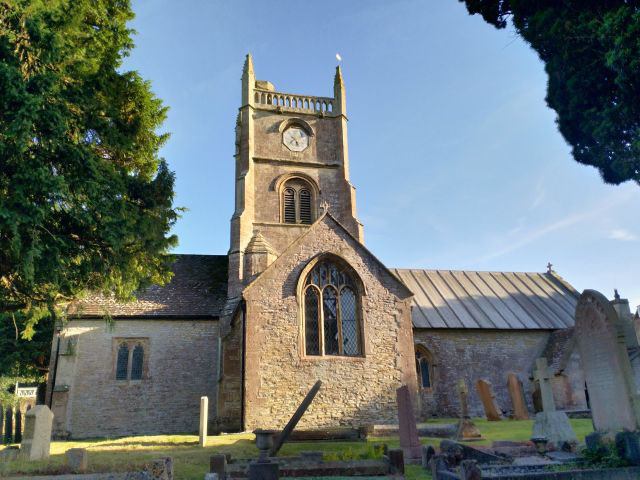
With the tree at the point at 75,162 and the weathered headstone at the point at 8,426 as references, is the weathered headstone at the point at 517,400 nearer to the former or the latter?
the tree at the point at 75,162

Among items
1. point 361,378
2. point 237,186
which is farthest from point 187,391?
point 237,186

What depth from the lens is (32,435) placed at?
11.4 m

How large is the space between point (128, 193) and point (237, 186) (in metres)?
11.7

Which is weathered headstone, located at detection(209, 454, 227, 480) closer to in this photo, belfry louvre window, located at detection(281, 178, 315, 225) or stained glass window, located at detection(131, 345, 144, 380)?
stained glass window, located at detection(131, 345, 144, 380)

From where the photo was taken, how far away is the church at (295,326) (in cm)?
1577

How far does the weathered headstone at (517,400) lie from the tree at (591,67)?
33.9ft

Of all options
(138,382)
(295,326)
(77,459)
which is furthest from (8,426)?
(77,459)

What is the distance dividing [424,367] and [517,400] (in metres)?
4.05

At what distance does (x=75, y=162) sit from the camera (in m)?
10.9

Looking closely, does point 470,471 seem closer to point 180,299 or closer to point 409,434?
point 409,434

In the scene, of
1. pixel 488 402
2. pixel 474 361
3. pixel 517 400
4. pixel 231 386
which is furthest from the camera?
pixel 474 361

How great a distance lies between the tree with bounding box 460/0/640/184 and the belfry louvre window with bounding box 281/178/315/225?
44.0 feet

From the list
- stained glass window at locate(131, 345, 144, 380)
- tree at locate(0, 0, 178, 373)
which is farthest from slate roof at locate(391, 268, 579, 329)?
tree at locate(0, 0, 178, 373)

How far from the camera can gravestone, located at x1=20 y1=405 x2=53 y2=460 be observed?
11.2 m
